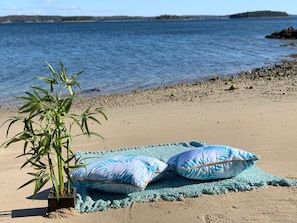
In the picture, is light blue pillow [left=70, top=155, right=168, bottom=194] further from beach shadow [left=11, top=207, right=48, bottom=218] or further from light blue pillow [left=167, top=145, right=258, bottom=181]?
beach shadow [left=11, top=207, right=48, bottom=218]

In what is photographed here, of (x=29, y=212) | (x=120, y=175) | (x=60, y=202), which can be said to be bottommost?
(x=29, y=212)

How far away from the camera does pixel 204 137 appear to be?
6.29 m

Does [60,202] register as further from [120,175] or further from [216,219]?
→ [216,219]

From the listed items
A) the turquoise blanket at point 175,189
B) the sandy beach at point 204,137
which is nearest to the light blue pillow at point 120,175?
the turquoise blanket at point 175,189

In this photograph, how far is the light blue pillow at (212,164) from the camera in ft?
13.9

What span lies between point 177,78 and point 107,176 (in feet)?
38.4

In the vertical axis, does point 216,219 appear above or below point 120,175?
below

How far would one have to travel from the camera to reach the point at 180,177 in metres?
4.44

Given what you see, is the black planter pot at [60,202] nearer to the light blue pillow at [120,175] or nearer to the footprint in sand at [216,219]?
the light blue pillow at [120,175]

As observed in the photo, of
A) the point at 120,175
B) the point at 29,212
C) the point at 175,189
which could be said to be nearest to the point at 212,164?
the point at 175,189

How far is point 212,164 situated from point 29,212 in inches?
69.6

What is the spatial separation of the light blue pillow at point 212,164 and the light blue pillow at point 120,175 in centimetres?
24

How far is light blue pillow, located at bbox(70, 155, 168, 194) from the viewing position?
404 cm

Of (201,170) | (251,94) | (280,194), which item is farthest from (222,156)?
(251,94)
